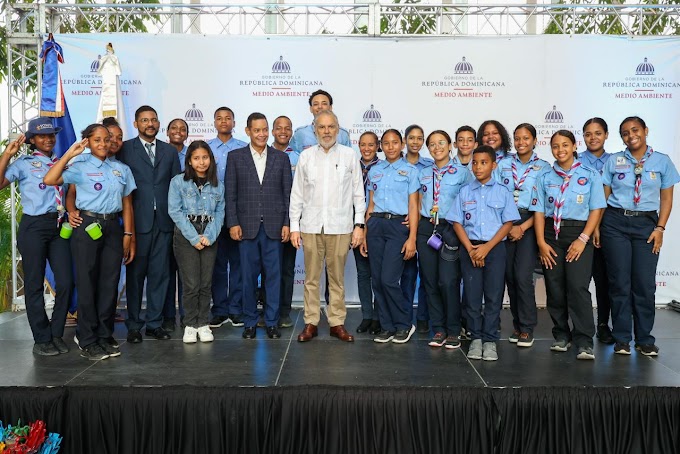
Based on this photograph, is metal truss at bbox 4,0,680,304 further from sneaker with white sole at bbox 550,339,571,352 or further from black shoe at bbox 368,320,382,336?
sneaker with white sole at bbox 550,339,571,352

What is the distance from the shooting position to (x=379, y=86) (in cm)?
558

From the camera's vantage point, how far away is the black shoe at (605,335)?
13.3ft

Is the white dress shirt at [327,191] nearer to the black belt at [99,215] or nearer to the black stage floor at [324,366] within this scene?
the black stage floor at [324,366]

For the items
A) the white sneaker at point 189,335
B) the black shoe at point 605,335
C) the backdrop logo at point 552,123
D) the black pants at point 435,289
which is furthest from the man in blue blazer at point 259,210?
the backdrop logo at point 552,123

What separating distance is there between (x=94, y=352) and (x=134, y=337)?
0.42 m

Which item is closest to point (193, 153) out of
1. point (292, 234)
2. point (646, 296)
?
point (292, 234)

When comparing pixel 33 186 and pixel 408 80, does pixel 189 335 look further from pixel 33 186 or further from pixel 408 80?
pixel 408 80

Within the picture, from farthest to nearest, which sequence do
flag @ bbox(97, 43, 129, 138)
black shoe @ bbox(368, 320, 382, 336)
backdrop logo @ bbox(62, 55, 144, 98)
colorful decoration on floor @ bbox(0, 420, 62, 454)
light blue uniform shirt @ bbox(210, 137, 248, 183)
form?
backdrop logo @ bbox(62, 55, 144, 98) → flag @ bbox(97, 43, 129, 138) → light blue uniform shirt @ bbox(210, 137, 248, 183) → black shoe @ bbox(368, 320, 382, 336) → colorful decoration on floor @ bbox(0, 420, 62, 454)

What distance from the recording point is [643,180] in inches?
144

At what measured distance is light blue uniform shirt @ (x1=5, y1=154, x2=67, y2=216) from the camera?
3.64m

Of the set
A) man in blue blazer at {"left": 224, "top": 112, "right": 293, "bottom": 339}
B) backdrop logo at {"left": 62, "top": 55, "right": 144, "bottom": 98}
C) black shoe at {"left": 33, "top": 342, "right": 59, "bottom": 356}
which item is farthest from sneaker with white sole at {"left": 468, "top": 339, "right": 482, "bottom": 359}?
backdrop logo at {"left": 62, "top": 55, "right": 144, "bottom": 98}

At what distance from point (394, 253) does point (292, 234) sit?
714 mm

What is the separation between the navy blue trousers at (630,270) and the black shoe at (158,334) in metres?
3.07

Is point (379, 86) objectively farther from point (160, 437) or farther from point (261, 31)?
point (160, 437)
